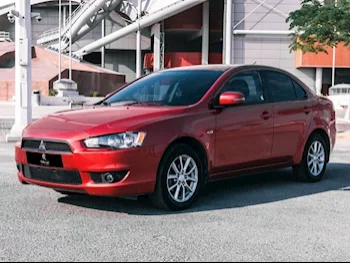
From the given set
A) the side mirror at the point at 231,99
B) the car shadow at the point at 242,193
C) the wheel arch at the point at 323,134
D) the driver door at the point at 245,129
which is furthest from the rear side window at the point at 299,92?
the side mirror at the point at 231,99

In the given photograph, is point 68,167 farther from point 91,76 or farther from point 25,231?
point 91,76

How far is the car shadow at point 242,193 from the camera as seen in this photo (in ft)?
20.9

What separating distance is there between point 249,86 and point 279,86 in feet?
2.14

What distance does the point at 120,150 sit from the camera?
5.67 meters

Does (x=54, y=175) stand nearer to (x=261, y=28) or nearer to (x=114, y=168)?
(x=114, y=168)

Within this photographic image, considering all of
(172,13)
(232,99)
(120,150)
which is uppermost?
(172,13)

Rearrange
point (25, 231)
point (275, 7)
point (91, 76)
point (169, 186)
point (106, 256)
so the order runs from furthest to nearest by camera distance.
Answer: point (275, 7)
point (91, 76)
point (169, 186)
point (25, 231)
point (106, 256)

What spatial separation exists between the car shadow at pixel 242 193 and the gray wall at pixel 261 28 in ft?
160

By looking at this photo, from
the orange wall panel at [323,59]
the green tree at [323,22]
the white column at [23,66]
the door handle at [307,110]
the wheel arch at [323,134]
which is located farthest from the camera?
the orange wall panel at [323,59]

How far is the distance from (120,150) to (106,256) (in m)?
1.43

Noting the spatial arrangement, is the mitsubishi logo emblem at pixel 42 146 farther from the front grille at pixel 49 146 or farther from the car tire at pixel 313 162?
the car tire at pixel 313 162

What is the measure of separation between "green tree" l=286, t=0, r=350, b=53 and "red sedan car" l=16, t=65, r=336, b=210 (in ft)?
41.6

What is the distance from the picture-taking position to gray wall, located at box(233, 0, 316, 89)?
57.2 meters

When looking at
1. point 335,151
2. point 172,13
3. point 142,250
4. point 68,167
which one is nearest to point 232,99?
point 68,167
